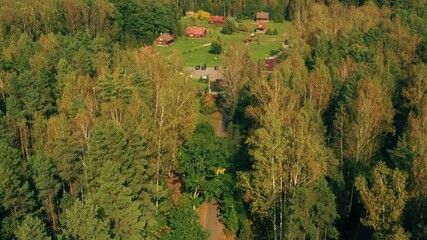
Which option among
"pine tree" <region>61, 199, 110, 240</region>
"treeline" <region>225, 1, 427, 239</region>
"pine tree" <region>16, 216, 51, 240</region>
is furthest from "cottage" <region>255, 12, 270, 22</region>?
"pine tree" <region>16, 216, 51, 240</region>

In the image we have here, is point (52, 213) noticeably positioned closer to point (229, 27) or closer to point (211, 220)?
point (211, 220)

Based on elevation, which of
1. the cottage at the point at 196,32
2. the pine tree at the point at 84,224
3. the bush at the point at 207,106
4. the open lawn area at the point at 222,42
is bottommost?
the bush at the point at 207,106

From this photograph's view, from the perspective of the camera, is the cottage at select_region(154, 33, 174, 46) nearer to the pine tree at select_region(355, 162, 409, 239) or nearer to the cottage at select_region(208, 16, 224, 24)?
the cottage at select_region(208, 16, 224, 24)

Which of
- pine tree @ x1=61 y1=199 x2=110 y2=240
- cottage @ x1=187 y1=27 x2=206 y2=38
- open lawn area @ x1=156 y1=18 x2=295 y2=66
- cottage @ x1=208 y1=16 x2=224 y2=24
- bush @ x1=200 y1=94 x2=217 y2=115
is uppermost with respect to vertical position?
pine tree @ x1=61 y1=199 x2=110 y2=240

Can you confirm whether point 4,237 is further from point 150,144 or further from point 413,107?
point 413,107

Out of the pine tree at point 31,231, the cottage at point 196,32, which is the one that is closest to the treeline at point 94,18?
the cottage at point 196,32

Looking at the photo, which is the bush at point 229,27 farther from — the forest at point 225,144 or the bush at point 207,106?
the bush at point 207,106

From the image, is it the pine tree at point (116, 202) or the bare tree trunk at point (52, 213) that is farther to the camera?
the bare tree trunk at point (52, 213)
